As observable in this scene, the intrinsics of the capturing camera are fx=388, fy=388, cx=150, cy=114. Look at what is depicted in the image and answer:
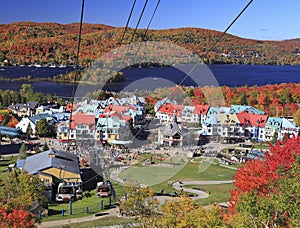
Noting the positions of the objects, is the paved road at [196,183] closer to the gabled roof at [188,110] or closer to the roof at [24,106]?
the gabled roof at [188,110]

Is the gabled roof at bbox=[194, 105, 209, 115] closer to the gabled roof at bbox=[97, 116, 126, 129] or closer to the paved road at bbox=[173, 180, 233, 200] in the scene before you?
the gabled roof at bbox=[97, 116, 126, 129]

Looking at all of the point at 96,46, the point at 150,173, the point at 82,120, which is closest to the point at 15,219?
the point at 150,173

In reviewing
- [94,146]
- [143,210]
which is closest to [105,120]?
[94,146]

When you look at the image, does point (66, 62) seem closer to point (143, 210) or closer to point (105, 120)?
point (105, 120)

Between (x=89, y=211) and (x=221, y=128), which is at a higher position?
(x=221, y=128)

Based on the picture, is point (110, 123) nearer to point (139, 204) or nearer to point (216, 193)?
point (216, 193)

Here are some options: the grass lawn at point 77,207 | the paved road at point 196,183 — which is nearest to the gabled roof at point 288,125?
the paved road at point 196,183
